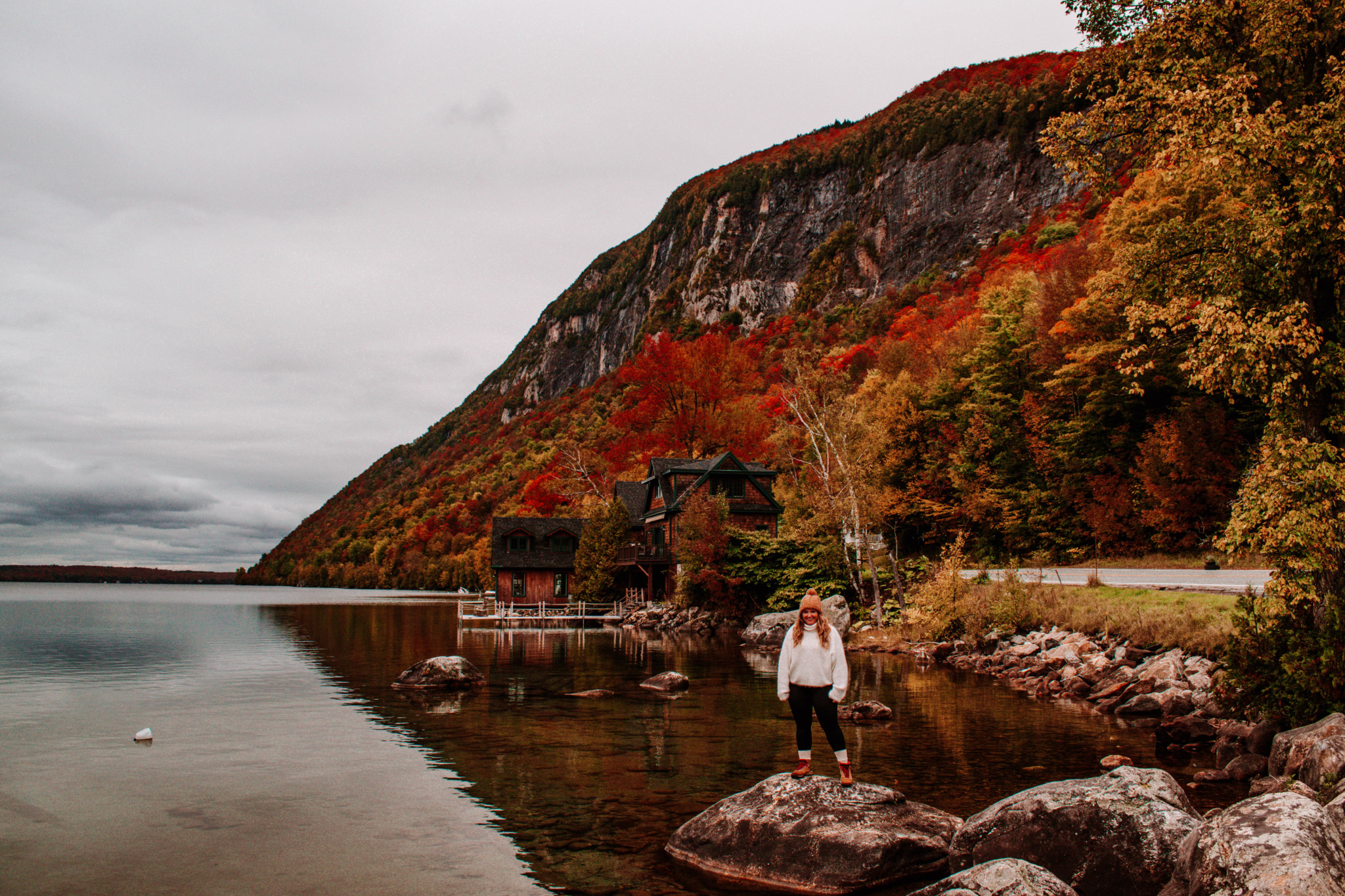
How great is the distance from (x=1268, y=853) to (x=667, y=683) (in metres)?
18.8

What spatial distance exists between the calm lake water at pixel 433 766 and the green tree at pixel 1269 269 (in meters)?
3.02

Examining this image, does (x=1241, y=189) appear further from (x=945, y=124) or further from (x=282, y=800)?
(x=945, y=124)

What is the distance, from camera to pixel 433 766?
14.5m

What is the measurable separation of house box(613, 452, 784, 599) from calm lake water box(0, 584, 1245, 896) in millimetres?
23489

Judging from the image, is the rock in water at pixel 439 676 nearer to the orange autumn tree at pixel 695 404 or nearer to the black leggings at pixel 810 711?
the black leggings at pixel 810 711

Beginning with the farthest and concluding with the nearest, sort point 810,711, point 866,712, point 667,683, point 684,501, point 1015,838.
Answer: point 684,501 < point 667,683 < point 866,712 < point 810,711 < point 1015,838

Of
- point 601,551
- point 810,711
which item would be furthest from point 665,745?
point 601,551

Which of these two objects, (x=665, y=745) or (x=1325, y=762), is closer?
(x=1325, y=762)

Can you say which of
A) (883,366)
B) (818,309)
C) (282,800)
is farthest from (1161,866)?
(818,309)

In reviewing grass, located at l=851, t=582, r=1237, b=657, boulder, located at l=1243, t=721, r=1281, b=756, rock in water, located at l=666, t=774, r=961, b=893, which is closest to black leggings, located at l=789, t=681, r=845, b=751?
rock in water, located at l=666, t=774, r=961, b=893

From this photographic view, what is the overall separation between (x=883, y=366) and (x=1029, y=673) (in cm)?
4217

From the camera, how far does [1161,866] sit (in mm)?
8156

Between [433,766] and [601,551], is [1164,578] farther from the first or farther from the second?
[601,551]

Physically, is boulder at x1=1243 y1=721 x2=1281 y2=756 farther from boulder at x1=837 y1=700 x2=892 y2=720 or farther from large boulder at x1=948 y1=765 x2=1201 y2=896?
boulder at x1=837 y1=700 x2=892 y2=720
